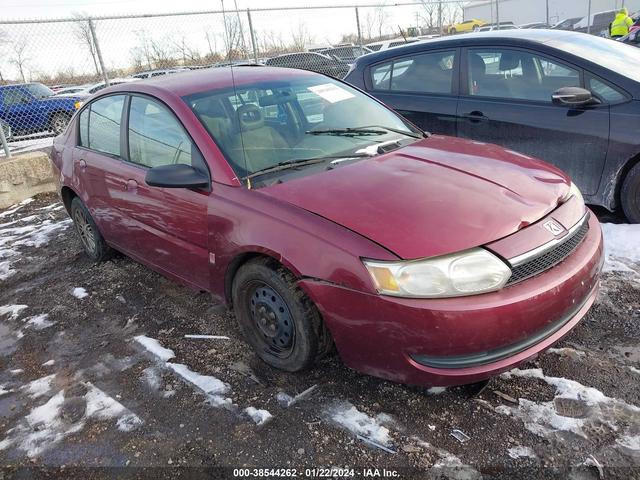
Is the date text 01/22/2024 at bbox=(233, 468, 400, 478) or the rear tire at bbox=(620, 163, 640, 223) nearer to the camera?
the date text 01/22/2024 at bbox=(233, 468, 400, 478)

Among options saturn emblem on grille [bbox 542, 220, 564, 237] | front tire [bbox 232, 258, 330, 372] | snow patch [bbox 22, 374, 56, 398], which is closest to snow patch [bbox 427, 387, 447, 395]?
front tire [bbox 232, 258, 330, 372]

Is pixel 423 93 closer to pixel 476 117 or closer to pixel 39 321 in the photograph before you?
pixel 476 117

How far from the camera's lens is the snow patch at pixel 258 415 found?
2443 mm

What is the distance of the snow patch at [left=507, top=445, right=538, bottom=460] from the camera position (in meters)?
2.10

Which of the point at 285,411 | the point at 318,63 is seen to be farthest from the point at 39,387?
the point at 318,63

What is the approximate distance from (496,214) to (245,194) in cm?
125

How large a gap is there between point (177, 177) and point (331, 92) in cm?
134

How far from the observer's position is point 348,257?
2182mm

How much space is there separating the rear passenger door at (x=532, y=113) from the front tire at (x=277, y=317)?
278cm

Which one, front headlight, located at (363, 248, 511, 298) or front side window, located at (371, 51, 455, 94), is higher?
front side window, located at (371, 51, 455, 94)

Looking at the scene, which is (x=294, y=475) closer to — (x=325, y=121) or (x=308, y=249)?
(x=308, y=249)

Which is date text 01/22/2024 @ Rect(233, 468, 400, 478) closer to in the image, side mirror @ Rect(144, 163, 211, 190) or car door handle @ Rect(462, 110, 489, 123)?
side mirror @ Rect(144, 163, 211, 190)

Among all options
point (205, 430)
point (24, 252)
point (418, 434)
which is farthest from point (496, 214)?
point (24, 252)

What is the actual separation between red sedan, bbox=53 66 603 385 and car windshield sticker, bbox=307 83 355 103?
0.01 m
